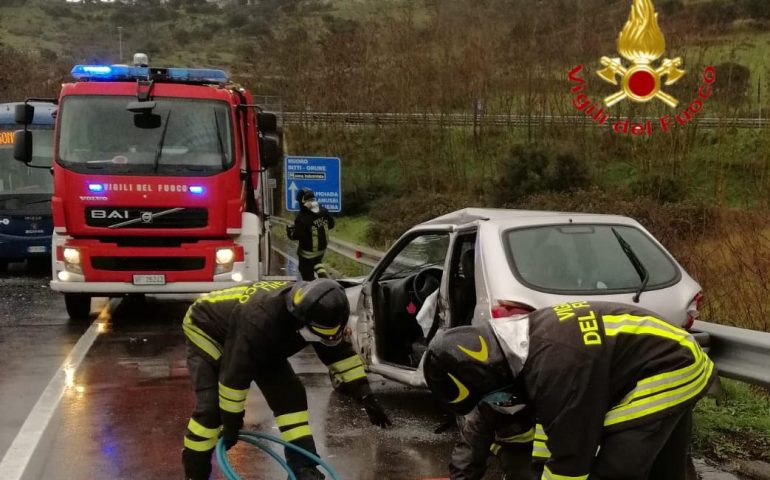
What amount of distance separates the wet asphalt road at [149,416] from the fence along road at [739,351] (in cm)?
64

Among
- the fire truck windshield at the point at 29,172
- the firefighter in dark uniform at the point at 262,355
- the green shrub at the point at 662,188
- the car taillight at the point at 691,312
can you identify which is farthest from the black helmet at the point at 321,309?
the green shrub at the point at 662,188

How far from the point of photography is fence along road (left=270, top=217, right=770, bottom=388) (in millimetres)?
4719

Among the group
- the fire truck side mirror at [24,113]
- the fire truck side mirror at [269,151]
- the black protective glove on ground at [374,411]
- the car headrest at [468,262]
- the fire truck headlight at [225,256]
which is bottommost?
the fire truck headlight at [225,256]

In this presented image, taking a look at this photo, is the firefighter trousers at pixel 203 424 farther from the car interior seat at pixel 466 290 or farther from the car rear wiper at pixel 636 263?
the car rear wiper at pixel 636 263

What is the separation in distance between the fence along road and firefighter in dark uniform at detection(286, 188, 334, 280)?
6.79 m

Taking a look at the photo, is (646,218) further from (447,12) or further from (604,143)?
(447,12)

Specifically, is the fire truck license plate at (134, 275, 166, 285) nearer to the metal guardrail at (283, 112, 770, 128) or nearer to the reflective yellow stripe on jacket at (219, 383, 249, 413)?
the reflective yellow stripe on jacket at (219, 383, 249, 413)

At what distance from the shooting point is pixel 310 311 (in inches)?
152

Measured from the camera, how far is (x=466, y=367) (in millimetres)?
2770

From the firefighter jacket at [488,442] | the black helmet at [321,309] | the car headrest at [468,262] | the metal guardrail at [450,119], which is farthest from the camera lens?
the metal guardrail at [450,119]

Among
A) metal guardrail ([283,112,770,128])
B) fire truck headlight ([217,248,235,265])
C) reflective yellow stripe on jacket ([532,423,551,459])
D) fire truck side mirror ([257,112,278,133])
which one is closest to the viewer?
reflective yellow stripe on jacket ([532,423,551,459])

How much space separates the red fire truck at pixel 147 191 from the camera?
30.6ft

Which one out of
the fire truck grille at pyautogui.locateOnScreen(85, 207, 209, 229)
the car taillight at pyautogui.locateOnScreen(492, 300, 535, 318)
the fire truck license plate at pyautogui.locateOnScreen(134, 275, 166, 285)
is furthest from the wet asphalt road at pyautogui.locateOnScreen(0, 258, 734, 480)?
the fire truck grille at pyautogui.locateOnScreen(85, 207, 209, 229)

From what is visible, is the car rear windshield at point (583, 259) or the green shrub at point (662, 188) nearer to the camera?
the car rear windshield at point (583, 259)
